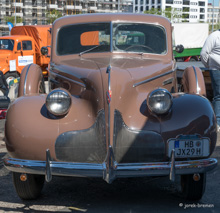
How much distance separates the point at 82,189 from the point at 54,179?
0.57 meters

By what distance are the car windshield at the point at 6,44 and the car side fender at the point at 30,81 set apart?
15.2m

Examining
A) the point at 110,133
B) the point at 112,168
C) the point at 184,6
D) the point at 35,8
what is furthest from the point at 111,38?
the point at 184,6

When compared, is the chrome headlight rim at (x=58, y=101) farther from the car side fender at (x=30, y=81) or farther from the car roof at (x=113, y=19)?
the car roof at (x=113, y=19)

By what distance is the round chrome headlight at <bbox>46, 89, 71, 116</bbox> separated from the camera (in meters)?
4.54

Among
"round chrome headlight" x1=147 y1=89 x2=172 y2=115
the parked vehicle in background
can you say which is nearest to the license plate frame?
"round chrome headlight" x1=147 y1=89 x2=172 y2=115

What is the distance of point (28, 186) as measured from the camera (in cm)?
477

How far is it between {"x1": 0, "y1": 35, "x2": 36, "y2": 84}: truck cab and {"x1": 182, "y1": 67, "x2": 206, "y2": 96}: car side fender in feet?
49.0

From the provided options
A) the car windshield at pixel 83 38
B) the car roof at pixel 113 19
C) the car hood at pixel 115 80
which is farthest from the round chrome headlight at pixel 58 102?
the car roof at pixel 113 19

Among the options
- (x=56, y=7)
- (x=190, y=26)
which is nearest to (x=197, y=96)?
(x=190, y=26)

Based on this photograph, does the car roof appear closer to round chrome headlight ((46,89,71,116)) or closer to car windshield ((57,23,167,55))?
car windshield ((57,23,167,55))

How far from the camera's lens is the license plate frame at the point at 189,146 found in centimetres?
439


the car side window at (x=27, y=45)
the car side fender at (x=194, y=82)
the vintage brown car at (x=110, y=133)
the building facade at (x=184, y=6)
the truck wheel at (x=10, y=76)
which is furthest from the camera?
the building facade at (x=184, y=6)

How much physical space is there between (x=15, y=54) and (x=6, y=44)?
72cm

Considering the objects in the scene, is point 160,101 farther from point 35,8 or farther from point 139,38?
point 35,8
